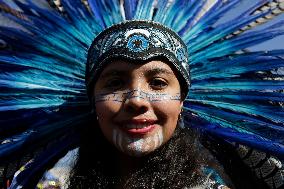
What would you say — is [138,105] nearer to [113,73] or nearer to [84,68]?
[113,73]

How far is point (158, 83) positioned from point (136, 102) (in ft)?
0.55

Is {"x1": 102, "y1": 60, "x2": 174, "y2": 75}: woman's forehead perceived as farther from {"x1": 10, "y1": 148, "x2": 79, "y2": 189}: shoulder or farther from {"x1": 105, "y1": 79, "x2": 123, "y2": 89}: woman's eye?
{"x1": 10, "y1": 148, "x2": 79, "y2": 189}: shoulder

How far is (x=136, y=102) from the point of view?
2344 mm

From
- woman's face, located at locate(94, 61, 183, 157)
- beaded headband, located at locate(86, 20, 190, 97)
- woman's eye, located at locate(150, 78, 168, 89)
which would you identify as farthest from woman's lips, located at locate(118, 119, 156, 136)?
beaded headband, located at locate(86, 20, 190, 97)

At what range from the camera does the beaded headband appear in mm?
2457

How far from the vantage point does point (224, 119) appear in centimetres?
293

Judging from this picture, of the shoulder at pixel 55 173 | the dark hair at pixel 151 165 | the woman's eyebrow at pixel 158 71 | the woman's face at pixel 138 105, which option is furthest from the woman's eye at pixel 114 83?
the shoulder at pixel 55 173

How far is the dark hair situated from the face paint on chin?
15cm

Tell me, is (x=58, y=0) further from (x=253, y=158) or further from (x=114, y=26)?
(x=253, y=158)

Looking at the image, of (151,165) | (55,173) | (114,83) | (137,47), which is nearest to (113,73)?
(114,83)

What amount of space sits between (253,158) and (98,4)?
3.65ft

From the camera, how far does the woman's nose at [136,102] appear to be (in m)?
2.35

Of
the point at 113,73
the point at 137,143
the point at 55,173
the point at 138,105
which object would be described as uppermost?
the point at 113,73

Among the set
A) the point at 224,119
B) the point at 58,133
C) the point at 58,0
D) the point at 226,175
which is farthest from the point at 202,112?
the point at 58,0
